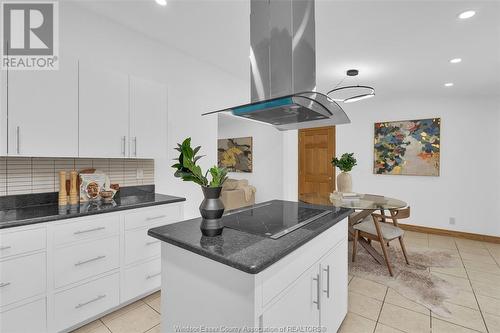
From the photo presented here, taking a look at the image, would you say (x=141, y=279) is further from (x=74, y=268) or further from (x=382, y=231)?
(x=382, y=231)

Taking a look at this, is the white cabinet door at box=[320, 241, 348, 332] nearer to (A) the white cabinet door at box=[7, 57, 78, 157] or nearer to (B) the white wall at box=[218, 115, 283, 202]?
(A) the white cabinet door at box=[7, 57, 78, 157]

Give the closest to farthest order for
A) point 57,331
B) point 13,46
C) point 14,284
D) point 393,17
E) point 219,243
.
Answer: point 219,243
point 14,284
point 57,331
point 13,46
point 393,17

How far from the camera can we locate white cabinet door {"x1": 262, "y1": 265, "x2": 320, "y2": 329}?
1.11 meters

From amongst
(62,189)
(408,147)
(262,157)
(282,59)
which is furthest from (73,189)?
(408,147)

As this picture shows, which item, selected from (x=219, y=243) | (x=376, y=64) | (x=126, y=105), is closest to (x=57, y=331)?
(x=219, y=243)

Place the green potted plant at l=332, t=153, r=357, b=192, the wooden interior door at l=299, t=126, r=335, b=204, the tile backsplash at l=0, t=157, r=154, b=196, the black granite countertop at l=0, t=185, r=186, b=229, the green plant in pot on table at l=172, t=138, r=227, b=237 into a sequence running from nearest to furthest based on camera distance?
1. the green plant in pot on table at l=172, t=138, r=227, b=237
2. the black granite countertop at l=0, t=185, r=186, b=229
3. the tile backsplash at l=0, t=157, r=154, b=196
4. the green potted plant at l=332, t=153, r=357, b=192
5. the wooden interior door at l=299, t=126, r=335, b=204

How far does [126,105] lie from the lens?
7.47 ft

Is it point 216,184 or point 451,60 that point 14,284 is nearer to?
point 216,184

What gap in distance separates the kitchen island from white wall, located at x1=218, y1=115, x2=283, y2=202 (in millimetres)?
3135

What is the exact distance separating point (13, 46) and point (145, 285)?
2.26 m

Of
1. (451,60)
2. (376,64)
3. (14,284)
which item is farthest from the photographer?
(376,64)

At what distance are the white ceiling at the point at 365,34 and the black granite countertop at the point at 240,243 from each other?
1836 millimetres

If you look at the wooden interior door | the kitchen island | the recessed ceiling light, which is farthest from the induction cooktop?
the wooden interior door

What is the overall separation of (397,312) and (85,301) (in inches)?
101
